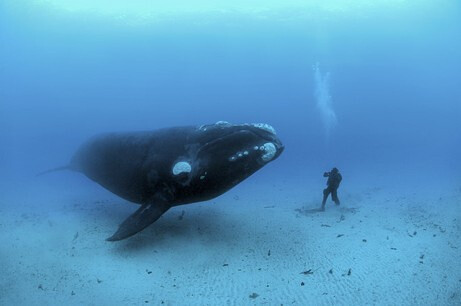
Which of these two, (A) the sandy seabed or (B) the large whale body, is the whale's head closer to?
(B) the large whale body

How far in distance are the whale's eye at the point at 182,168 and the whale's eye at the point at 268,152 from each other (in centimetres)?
176

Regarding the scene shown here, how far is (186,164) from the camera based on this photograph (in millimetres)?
7859

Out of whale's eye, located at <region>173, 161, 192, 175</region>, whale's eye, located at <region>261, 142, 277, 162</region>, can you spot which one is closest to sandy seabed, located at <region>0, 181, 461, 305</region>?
whale's eye, located at <region>173, 161, 192, 175</region>

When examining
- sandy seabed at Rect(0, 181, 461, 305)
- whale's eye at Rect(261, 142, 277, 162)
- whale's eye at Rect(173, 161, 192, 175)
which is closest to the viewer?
sandy seabed at Rect(0, 181, 461, 305)

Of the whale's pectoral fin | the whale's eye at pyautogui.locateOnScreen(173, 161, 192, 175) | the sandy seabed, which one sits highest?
the whale's eye at pyautogui.locateOnScreen(173, 161, 192, 175)

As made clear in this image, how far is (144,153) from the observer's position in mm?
8867

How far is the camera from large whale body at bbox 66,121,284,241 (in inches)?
300

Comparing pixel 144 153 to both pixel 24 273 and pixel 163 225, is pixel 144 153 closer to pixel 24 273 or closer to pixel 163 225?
pixel 163 225

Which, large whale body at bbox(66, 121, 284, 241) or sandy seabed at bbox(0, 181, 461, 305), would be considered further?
large whale body at bbox(66, 121, 284, 241)

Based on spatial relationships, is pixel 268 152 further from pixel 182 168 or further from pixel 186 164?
pixel 182 168

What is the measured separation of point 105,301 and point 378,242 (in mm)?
6324

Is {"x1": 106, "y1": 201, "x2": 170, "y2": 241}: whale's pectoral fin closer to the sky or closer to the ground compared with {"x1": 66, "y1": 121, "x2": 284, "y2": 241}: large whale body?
closer to the ground

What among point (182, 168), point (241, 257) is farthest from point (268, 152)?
point (241, 257)

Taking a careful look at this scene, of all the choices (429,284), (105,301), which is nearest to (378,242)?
(429,284)
